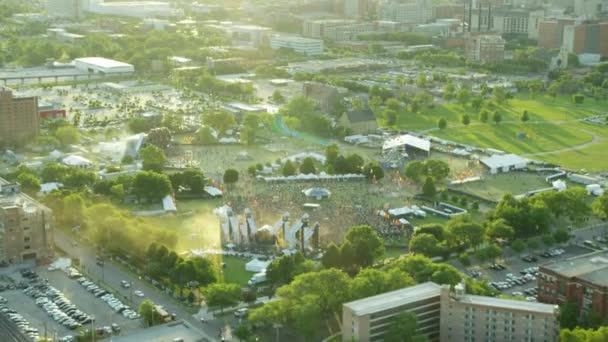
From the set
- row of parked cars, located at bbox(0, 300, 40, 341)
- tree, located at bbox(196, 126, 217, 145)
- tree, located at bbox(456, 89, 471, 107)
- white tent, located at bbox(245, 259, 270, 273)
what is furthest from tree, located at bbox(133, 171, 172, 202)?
tree, located at bbox(456, 89, 471, 107)

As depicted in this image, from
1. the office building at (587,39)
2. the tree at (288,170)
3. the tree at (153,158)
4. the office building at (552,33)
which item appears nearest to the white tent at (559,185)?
the tree at (288,170)

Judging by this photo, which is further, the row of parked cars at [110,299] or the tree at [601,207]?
the tree at [601,207]

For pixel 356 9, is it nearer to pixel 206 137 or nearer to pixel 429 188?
→ pixel 206 137

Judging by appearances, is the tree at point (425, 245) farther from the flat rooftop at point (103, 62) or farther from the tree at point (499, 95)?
the flat rooftop at point (103, 62)

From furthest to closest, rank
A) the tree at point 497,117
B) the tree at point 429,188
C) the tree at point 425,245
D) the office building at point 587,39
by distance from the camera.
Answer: the office building at point 587,39 < the tree at point 497,117 < the tree at point 429,188 < the tree at point 425,245

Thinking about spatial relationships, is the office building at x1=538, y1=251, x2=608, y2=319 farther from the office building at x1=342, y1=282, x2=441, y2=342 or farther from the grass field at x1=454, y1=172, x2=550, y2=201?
the grass field at x1=454, y1=172, x2=550, y2=201
